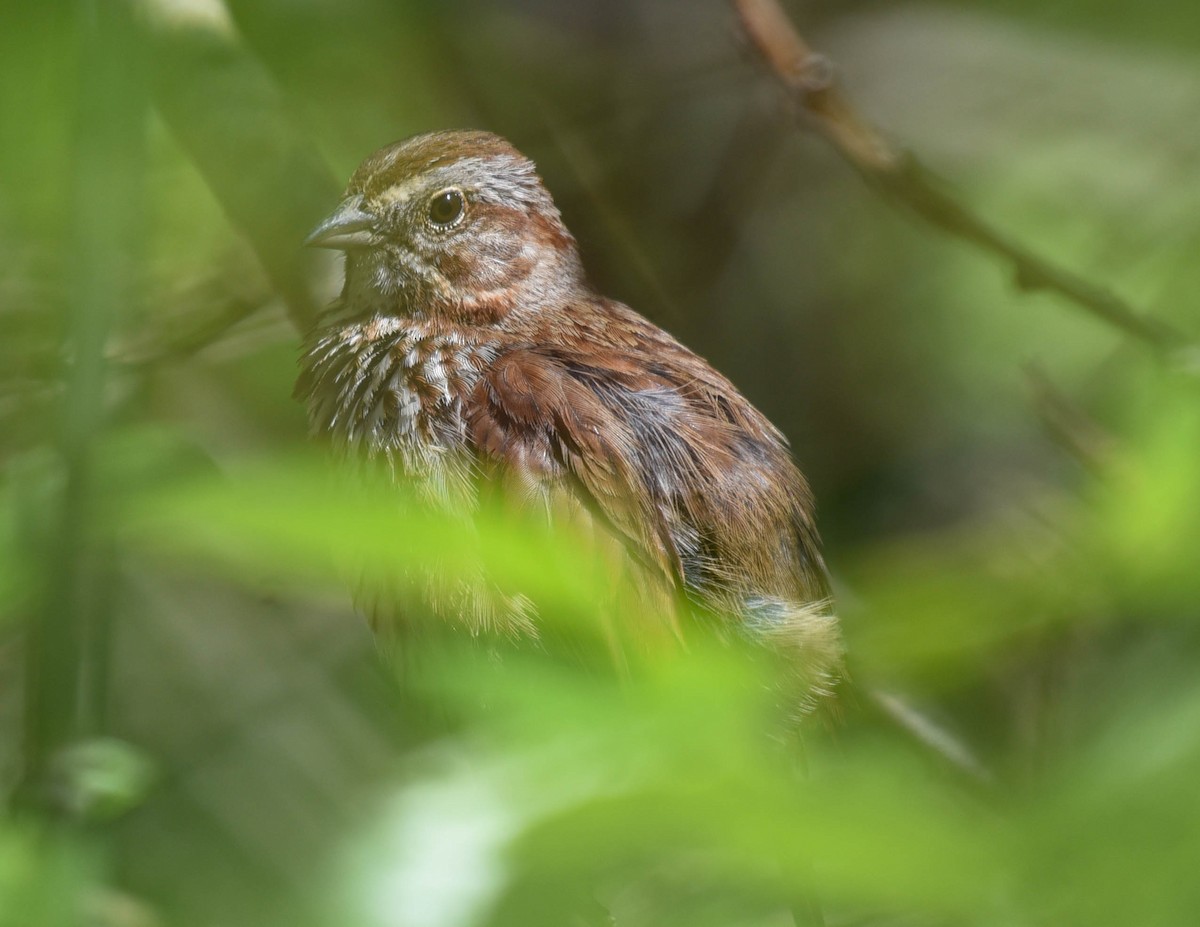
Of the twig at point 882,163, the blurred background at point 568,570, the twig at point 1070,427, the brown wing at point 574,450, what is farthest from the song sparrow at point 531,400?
the twig at point 1070,427

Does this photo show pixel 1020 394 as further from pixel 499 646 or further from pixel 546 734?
pixel 546 734

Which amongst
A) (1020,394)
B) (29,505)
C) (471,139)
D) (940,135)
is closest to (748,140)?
(940,135)

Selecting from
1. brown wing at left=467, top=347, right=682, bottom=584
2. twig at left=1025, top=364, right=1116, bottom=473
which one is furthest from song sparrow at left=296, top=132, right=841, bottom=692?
twig at left=1025, top=364, right=1116, bottom=473

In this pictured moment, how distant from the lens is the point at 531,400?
2.74 m

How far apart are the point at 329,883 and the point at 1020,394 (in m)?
4.29

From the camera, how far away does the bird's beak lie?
10.1 feet

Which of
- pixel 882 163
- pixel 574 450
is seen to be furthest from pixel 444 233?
pixel 882 163

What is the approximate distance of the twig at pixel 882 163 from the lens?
3271 millimetres

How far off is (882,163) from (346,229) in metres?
1.37

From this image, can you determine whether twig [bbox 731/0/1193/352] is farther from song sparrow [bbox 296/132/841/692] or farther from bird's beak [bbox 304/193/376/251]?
bird's beak [bbox 304/193/376/251]

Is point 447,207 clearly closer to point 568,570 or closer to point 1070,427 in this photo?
point 1070,427

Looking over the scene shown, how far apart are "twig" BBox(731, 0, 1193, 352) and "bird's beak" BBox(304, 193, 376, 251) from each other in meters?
1.16

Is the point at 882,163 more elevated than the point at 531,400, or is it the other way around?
the point at 882,163

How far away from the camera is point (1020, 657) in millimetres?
4035
